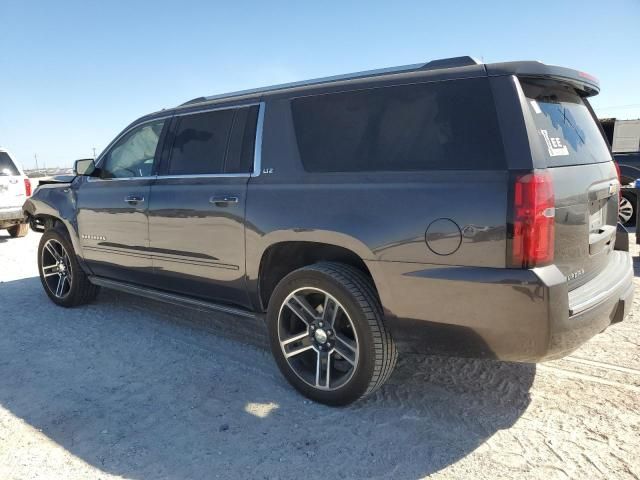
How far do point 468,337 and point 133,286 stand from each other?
3052 mm

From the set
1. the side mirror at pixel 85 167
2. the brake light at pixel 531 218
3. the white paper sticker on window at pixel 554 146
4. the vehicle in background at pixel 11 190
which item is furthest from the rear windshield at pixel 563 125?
the vehicle in background at pixel 11 190

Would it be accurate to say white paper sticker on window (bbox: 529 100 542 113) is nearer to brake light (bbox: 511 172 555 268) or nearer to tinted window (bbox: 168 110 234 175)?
brake light (bbox: 511 172 555 268)

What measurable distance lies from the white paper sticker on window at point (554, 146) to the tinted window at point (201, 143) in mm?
2129

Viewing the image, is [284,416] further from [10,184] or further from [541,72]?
[10,184]

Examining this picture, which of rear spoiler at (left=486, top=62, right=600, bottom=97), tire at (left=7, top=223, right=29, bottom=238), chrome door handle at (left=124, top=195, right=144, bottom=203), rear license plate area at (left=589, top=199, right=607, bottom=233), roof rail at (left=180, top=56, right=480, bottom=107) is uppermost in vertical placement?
roof rail at (left=180, top=56, right=480, bottom=107)

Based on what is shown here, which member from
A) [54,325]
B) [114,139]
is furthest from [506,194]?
[54,325]

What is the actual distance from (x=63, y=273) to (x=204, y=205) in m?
2.61

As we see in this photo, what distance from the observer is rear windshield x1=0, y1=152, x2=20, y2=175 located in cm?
1019

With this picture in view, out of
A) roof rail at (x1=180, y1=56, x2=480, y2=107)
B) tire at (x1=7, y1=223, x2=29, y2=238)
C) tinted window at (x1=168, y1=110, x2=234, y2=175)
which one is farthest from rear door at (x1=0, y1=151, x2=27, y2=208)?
roof rail at (x1=180, y1=56, x2=480, y2=107)

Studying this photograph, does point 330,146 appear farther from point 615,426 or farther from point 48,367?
point 48,367

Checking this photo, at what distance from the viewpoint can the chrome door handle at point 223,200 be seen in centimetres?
350

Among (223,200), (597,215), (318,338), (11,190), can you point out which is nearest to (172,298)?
(223,200)

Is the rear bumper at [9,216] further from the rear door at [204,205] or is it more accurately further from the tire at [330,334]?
the tire at [330,334]

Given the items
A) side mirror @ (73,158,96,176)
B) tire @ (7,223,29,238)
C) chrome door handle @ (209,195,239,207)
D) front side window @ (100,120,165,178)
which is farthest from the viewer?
tire @ (7,223,29,238)
